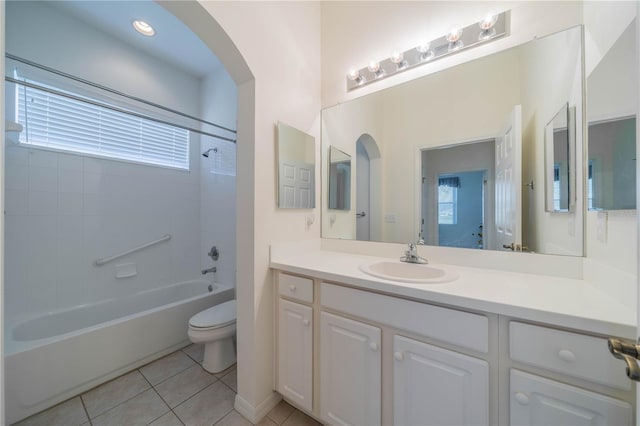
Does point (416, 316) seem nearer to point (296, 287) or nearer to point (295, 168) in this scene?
point (296, 287)

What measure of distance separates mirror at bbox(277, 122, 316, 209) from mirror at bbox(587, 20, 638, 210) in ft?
4.56

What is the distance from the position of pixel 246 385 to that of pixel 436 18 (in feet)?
8.21

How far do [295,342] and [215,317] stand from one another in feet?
2.70

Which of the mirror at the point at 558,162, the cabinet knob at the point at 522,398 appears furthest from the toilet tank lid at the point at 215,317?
the mirror at the point at 558,162

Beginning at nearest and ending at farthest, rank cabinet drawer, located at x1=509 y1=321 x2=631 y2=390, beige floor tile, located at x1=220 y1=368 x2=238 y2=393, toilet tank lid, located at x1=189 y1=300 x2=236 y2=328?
cabinet drawer, located at x1=509 y1=321 x2=631 y2=390 < beige floor tile, located at x1=220 y1=368 x2=238 y2=393 < toilet tank lid, located at x1=189 y1=300 x2=236 y2=328

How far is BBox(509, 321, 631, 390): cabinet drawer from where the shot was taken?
0.65 metres

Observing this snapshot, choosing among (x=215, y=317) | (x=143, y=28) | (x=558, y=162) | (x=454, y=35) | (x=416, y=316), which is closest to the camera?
(x=416, y=316)

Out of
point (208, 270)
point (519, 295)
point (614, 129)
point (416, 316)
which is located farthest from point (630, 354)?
point (208, 270)

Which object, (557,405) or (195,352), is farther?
(195,352)

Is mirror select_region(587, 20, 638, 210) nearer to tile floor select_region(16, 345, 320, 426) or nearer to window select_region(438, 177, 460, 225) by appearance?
window select_region(438, 177, 460, 225)

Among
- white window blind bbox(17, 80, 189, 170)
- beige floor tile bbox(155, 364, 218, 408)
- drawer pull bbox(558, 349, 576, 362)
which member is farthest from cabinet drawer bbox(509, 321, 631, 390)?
white window blind bbox(17, 80, 189, 170)

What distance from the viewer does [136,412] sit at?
134 cm

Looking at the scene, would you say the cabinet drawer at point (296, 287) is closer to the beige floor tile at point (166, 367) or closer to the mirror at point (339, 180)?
the mirror at point (339, 180)

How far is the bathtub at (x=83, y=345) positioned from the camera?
4.22 feet
